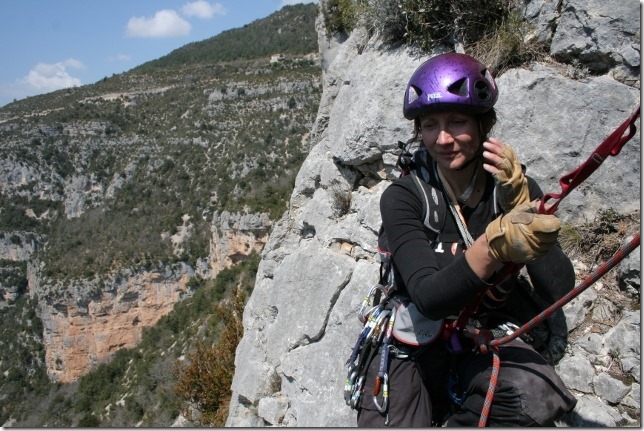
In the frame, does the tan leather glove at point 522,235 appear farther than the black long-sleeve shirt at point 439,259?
No

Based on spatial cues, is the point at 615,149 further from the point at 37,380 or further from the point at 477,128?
the point at 37,380

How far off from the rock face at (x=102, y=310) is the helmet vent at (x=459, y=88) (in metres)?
38.0

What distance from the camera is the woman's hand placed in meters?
2.21

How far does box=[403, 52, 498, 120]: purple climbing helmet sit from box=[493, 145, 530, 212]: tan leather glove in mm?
417

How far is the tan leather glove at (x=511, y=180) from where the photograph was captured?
2.21m

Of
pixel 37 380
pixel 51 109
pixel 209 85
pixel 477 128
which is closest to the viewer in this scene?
pixel 477 128

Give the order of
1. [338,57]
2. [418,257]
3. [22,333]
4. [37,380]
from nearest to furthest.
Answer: [418,257] < [338,57] < [37,380] < [22,333]

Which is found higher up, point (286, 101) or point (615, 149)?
point (615, 149)

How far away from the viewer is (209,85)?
207ft

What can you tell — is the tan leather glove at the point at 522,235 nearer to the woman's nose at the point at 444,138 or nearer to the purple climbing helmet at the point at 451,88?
the woman's nose at the point at 444,138

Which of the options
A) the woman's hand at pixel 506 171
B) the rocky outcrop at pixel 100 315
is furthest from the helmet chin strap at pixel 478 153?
the rocky outcrop at pixel 100 315

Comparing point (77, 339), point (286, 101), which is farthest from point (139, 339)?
point (286, 101)

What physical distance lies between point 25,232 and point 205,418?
182 feet

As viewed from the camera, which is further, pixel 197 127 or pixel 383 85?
pixel 197 127
